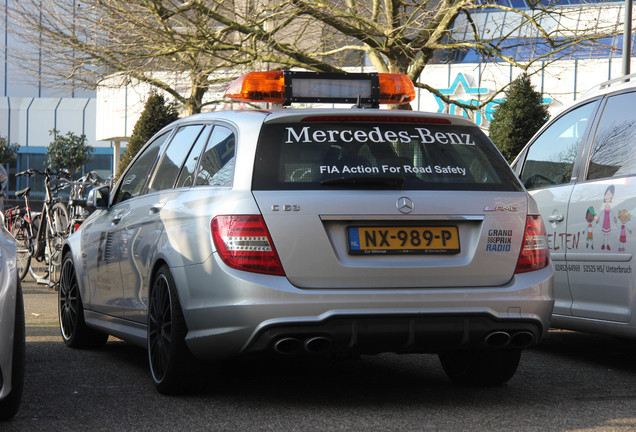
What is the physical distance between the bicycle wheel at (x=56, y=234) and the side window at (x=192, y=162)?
6561mm

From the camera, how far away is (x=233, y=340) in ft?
15.3

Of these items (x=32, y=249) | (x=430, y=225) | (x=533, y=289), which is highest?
(x=430, y=225)

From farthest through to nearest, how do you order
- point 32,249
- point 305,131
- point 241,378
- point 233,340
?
1. point 32,249
2. point 241,378
3. point 305,131
4. point 233,340

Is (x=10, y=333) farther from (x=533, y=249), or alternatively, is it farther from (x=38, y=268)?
(x=38, y=268)

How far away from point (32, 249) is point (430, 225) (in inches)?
345

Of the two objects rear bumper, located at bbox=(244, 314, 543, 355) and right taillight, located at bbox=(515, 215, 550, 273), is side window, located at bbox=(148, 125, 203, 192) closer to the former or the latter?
rear bumper, located at bbox=(244, 314, 543, 355)

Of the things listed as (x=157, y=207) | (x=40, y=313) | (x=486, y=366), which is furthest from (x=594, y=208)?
(x=40, y=313)

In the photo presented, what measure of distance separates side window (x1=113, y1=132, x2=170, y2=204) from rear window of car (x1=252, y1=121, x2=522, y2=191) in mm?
1578

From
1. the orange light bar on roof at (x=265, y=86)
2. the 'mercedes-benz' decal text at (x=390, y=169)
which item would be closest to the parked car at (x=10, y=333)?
the 'mercedes-benz' decal text at (x=390, y=169)

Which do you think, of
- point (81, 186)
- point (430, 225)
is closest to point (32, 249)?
point (81, 186)

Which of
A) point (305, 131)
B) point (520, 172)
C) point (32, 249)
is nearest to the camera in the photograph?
point (305, 131)

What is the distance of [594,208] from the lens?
6.32 meters

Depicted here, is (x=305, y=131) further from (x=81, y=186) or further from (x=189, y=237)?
(x=81, y=186)

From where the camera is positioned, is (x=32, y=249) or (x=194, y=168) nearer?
(x=194, y=168)
